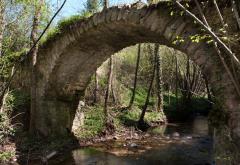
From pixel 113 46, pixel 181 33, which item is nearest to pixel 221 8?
pixel 181 33

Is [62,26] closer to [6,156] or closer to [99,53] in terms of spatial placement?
[99,53]

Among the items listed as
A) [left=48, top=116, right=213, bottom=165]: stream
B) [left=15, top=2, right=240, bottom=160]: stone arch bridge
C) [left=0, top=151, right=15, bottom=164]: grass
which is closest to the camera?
[left=15, top=2, right=240, bottom=160]: stone arch bridge

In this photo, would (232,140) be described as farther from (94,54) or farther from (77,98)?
(77,98)

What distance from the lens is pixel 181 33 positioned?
738 centimetres

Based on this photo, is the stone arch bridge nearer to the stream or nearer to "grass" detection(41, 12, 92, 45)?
"grass" detection(41, 12, 92, 45)

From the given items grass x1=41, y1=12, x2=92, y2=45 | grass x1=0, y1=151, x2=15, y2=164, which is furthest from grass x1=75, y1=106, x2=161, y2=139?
grass x1=41, y1=12, x2=92, y2=45

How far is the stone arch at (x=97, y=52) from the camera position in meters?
6.73

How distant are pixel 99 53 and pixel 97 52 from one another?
11 centimetres

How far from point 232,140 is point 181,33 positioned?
7.70 feet

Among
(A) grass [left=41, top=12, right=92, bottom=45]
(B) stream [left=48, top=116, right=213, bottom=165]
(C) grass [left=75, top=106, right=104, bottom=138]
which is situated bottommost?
(B) stream [left=48, top=116, right=213, bottom=165]

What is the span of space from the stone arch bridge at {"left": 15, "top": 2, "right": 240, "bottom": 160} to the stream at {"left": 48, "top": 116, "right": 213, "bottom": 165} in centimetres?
170

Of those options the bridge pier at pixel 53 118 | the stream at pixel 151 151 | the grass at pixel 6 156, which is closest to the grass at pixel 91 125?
the bridge pier at pixel 53 118

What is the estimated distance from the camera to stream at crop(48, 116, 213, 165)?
33.8 feet

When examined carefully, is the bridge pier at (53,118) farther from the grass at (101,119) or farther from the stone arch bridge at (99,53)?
the grass at (101,119)
